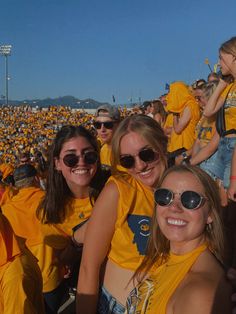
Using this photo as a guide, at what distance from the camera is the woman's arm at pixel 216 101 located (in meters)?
3.30

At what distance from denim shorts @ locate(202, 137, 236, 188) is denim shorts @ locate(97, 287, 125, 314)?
141 centimetres

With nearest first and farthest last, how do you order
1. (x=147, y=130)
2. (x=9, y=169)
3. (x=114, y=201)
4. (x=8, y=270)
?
(x=8, y=270), (x=114, y=201), (x=147, y=130), (x=9, y=169)

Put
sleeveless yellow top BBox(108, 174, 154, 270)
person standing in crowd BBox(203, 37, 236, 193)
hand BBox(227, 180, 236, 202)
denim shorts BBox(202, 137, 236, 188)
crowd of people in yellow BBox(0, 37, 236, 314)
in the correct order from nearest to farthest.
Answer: crowd of people in yellow BBox(0, 37, 236, 314)
sleeveless yellow top BBox(108, 174, 154, 270)
hand BBox(227, 180, 236, 202)
person standing in crowd BBox(203, 37, 236, 193)
denim shorts BBox(202, 137, 236, 188)

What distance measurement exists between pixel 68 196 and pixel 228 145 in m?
1.24

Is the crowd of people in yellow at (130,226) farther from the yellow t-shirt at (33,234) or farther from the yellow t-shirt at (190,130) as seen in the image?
the yellow t-shirt at (190,130)

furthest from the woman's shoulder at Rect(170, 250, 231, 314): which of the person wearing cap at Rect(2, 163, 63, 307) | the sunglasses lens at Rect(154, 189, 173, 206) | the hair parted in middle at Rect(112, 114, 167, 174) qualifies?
the person wearing cap at Rect(2, 163, 63, 307)

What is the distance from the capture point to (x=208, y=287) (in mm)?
1268

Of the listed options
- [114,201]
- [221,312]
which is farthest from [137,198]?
[221,312]

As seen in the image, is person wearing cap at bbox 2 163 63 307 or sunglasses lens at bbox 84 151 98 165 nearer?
sunglasses lens at bbox 84 151 98 165

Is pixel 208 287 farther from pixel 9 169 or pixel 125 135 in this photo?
pixel 9 169

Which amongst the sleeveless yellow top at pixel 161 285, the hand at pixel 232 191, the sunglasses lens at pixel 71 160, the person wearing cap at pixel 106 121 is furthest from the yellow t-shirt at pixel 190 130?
the sleeveless yellow top at pixel 161 285

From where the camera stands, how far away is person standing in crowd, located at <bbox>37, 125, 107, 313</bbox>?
102 inches

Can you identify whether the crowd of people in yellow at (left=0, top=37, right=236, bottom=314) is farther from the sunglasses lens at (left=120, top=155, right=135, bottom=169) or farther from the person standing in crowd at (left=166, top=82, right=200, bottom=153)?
the person standing in crowd at (left=166, top=82, right=200, bottom=153)

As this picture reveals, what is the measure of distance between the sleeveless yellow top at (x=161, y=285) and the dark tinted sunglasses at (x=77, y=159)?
1017 mm
